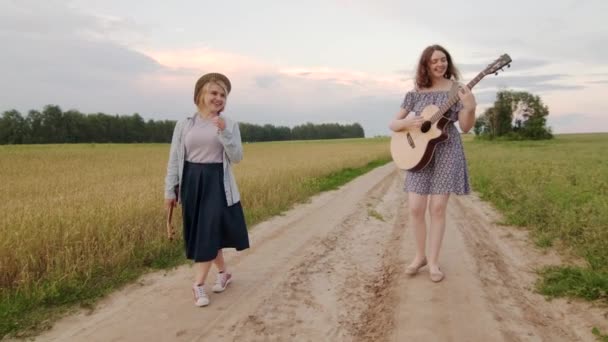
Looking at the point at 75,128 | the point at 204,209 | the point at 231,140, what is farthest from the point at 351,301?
the point at 75,128

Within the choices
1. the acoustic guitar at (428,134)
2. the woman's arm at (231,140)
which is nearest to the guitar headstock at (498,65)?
the acoustic guitar at (428,134)

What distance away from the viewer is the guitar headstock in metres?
3.91

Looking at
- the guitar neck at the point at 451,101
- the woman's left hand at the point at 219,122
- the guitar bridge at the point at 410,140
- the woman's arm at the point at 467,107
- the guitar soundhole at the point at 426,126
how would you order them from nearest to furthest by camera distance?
the woman's left hand at the point at 219,122
the woman's arm at the point at 467,107
the guitar neck at the point at 451,101
the guitar soundhole at the point at 426,126
the guitar bridge at the point at 410,140

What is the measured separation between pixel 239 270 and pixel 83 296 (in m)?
1.59

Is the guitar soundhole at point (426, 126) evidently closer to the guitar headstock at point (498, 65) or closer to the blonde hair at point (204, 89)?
the guitar headstock at point (498, 65)

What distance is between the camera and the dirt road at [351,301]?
3273 millimetres

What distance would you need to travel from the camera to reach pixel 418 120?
4.25m

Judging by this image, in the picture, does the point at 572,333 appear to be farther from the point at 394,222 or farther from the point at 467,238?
the point at 394,222

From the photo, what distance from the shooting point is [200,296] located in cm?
390

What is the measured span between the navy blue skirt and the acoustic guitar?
184 cm

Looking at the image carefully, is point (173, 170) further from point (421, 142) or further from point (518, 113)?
point (518, 113)

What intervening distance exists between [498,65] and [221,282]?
333 centimetres

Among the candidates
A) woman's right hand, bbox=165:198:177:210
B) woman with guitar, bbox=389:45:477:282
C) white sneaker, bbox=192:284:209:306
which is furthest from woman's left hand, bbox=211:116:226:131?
woman with guitar, bbox=389:45:477:282

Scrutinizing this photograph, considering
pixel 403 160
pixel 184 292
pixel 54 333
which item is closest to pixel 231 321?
pixel 184 292
